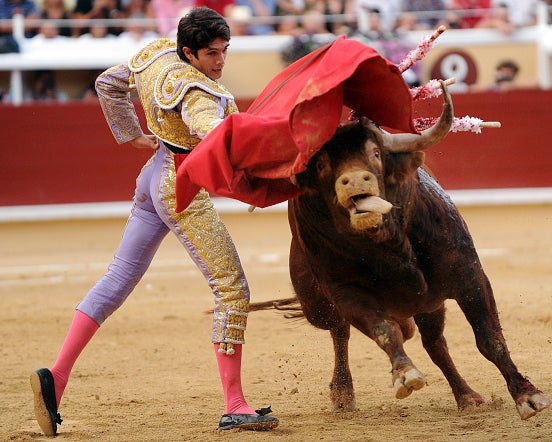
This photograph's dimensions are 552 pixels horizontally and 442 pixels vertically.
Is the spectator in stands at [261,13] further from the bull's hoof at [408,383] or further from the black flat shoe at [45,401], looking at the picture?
the bull's hoof at [408,383]

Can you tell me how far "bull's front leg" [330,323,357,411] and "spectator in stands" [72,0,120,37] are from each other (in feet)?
23.1

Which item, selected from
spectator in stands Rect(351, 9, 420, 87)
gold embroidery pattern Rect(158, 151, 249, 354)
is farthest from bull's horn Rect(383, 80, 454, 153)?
spectator in stands Rect(351, 9, 420, 87)

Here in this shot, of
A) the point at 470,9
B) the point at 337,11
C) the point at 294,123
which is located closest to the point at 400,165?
the point at 294,123

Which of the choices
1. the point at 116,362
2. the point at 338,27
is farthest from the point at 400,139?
the point at 338,27

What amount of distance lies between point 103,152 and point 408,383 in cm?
713

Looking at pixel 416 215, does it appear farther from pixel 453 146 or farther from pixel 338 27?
pixel 338 27

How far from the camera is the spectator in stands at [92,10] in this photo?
1043 cm

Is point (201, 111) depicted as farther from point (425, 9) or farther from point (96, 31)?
point (425, 9)

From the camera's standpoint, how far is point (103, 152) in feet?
31.8

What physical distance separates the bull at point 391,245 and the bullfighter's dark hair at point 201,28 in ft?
1.68

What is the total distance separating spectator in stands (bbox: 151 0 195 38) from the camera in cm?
1025

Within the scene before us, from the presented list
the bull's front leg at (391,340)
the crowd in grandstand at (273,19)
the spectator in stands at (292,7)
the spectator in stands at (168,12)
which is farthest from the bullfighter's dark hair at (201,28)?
the spectator in stands at (292,7)

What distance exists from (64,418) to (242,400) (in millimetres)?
749

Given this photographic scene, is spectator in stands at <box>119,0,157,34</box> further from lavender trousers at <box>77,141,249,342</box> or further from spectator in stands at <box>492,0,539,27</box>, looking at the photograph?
lavender trousers at <box>77,141,249,342</box>
